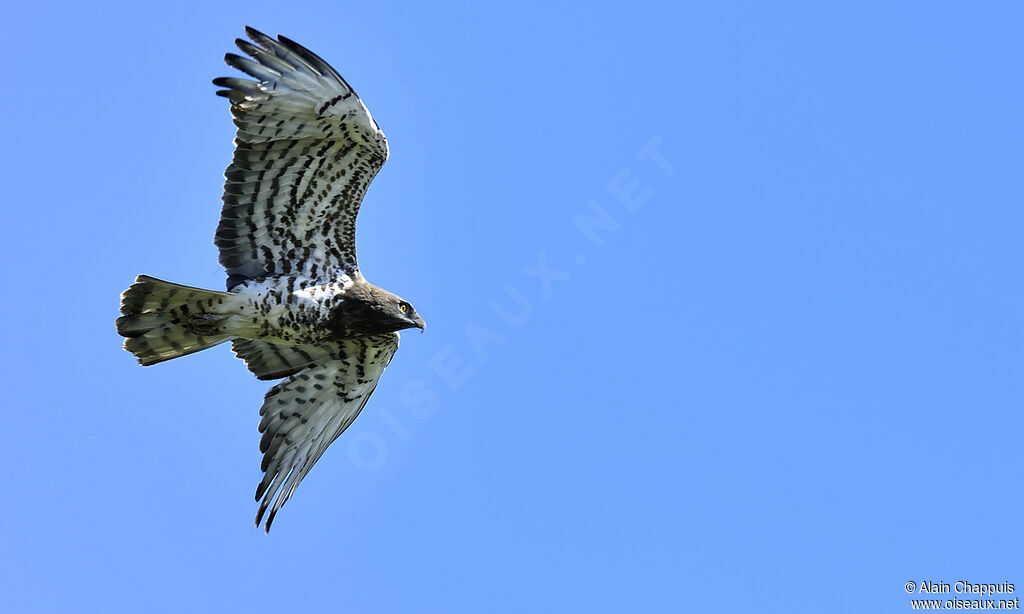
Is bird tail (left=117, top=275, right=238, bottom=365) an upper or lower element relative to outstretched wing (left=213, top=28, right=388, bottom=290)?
lower

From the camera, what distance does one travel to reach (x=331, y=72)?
1011 cm

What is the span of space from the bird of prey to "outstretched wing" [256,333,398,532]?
1 centimetres

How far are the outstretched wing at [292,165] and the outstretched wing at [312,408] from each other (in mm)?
922

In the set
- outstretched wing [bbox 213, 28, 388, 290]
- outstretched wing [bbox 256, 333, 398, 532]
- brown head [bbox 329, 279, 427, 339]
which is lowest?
outstretched wing [bbox 256, 333, 398, 532]

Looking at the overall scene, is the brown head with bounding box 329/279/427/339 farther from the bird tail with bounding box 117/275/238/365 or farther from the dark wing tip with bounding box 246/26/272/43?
the dark wing tip with bounding box 246/26/272/43

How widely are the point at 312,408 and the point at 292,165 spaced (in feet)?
8.16

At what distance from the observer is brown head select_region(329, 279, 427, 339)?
11039 millimetres

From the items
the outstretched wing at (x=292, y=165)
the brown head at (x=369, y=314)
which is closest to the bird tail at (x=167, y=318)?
the outstretched wing at (x=292, y=165)

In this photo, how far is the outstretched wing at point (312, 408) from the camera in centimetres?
1147

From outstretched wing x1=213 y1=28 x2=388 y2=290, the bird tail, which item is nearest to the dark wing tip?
outstretched wing x1=213 y1=28 x2=388 y2=290

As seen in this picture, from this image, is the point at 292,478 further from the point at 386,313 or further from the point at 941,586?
the point at 941,586

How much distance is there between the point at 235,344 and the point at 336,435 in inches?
52.6

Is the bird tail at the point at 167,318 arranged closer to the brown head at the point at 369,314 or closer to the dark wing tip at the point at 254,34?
the brown head at the point at 369,314

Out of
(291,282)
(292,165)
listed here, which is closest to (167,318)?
(291,282)
